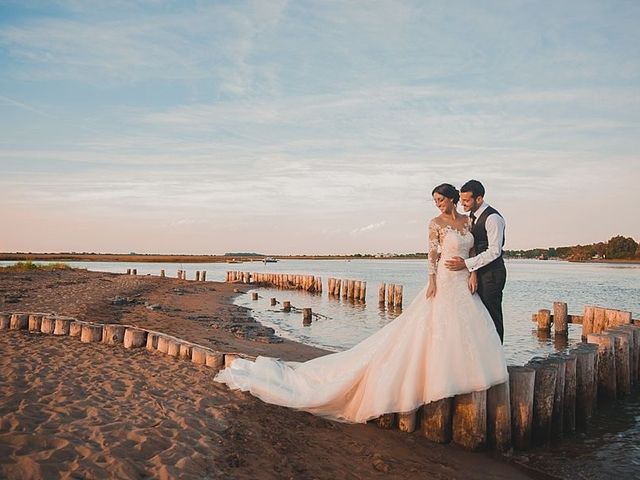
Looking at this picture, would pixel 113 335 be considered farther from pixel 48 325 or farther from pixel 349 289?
pixel 349 289

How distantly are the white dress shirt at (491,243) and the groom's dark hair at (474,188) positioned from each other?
0.17 m

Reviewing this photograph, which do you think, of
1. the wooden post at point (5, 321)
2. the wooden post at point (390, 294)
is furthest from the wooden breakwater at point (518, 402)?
the wooden post at point (390, 294)

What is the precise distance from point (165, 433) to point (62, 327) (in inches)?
241

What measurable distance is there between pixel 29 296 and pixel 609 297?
3132 cm

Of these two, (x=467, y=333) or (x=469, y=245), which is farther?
(x=469, y=245)

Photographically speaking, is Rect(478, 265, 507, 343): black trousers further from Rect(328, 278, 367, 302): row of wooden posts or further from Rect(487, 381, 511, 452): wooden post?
Rect(328, 278, 367, 302): row of wooden posts

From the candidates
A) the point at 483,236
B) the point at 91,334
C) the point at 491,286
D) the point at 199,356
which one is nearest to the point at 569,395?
the point at 491,286

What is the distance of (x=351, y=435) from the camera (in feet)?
19.6

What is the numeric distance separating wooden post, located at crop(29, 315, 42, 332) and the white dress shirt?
Answer: 28.8ft

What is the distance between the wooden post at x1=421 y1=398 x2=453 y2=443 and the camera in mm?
5906

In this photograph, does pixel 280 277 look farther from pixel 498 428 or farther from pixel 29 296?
pixel 498 428

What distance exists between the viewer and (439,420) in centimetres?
590

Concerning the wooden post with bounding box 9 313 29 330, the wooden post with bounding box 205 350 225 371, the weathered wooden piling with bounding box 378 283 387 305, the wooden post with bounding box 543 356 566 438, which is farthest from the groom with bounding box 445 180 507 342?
the weathered wooden piling with bounding box 378 283 387 305

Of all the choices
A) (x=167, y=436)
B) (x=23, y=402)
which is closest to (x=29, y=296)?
(x=23, y=402)
